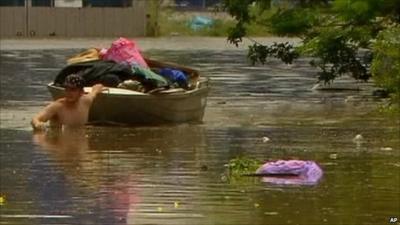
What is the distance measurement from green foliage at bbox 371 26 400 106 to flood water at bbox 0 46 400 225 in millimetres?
1002

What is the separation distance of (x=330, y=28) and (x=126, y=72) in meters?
5.43

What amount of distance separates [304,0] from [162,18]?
39.8m

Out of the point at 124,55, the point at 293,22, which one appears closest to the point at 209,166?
the point at 124,55

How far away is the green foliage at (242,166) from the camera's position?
13789 mm

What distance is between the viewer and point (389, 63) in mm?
13188

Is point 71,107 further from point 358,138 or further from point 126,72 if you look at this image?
point 358,138

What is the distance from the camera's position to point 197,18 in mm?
69562

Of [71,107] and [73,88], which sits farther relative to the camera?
[71,107]

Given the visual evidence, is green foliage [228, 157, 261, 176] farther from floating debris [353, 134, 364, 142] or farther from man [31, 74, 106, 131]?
man [31, 74, 106, 131]

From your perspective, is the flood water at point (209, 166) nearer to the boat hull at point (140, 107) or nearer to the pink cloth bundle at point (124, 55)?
the boat hull at point (140, 107)

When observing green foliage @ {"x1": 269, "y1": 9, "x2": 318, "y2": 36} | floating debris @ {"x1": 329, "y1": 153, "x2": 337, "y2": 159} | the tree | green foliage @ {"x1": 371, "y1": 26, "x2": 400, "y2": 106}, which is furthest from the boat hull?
green foliage @ {"x1": 371, "y1": 26, "x2": 400, "y2": 106}

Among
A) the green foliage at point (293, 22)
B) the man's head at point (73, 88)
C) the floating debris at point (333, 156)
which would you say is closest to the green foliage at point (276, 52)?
the green foliage at point (293, 22)

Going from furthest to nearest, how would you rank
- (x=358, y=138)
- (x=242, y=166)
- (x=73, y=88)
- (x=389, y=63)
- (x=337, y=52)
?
(x=337, y=52)
(x=73, y=88)
(x=358, y=138)
(x=242, y=166)
(x=389, y=63)

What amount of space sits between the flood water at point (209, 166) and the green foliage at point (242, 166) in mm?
145
